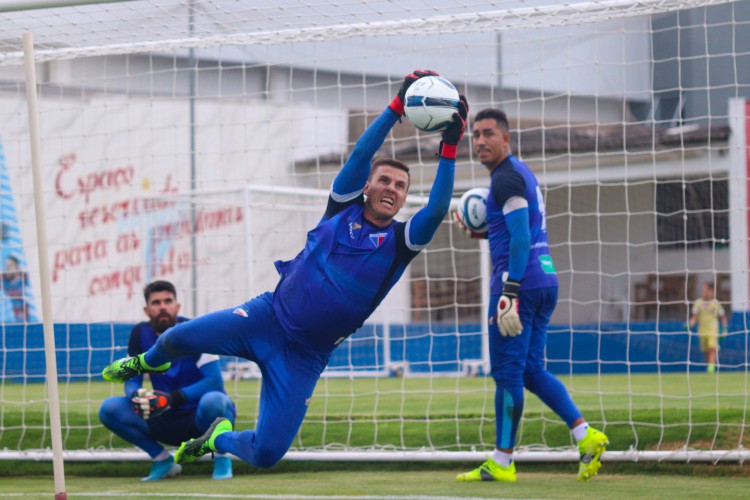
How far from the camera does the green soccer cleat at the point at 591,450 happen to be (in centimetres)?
689

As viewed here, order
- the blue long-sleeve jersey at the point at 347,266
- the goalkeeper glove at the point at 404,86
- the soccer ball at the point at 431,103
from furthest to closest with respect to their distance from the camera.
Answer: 1. the blue long-sleeve jersey at the point at 347,266
2. the goalkeeper glove at the point at 404,86
3. the soccer ball at the point at 431,103

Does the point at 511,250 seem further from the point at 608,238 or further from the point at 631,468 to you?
the point at 608,238

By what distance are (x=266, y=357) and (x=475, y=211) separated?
Answer: 2.56m

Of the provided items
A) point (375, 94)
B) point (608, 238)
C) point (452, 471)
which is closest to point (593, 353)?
point (608, 238)

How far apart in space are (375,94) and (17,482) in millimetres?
21205

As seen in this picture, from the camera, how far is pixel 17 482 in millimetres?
8023

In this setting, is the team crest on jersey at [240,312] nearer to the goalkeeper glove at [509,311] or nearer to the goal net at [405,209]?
the goalkeeper glove at [509,311]

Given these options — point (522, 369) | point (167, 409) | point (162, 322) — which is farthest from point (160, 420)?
point (522, 369)

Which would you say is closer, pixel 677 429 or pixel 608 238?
pixel 677 429

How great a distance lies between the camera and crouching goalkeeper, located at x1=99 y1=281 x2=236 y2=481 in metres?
7.82

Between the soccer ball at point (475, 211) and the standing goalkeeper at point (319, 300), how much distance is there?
2.03 meters

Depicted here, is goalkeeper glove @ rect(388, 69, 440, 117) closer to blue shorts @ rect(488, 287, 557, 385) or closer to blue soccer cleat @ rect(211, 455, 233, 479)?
blue shorts @ rect(488, 287, 557, 385)

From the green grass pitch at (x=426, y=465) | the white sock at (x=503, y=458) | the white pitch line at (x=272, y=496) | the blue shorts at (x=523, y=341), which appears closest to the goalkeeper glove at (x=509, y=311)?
the blue shorts at (x=523, y=341)

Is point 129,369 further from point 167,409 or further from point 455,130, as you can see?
point 455,130
